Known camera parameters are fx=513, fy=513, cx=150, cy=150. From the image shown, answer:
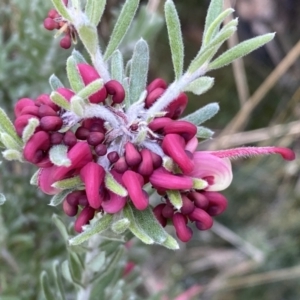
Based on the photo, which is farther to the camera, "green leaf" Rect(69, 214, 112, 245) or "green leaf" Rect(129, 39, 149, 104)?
"green leaf" Rect(129, 39, 149, 104)

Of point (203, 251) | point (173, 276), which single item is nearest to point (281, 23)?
point (203, 251)

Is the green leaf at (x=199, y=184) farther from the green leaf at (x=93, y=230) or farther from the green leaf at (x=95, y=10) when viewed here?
the green leaf at (x=95, y=10)

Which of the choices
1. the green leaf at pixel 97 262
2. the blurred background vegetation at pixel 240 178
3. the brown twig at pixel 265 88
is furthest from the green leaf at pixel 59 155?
the brown twig at pixel 265 88

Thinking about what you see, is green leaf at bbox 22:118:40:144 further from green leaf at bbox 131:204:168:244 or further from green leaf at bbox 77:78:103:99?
green leaf at bbox 131:204:168:244

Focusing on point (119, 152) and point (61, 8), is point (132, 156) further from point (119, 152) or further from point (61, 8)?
point (61, 8)

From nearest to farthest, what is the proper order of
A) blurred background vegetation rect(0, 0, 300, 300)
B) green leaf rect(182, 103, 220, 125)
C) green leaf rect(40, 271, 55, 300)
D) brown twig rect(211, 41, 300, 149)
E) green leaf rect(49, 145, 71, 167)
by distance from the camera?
green leaf rect(49, 145, 71, 167) → green leaf rect(182, 103, 220, 125) → green leaf rect(40, 271, 55, 300) → blurred background vegetation rect(0, 0, 300, 300) → brown twig rect(211, 41, 300, 149)

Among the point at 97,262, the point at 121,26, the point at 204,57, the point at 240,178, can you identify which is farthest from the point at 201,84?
the point at 240,178

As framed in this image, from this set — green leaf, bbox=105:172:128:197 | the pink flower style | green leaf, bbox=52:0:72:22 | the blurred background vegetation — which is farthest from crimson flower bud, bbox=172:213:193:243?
the blurred background vegetation
